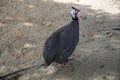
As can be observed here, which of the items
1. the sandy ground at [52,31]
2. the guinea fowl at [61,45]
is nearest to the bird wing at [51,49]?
the guinea fowl at [61,45]

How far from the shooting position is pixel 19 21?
6.57 m

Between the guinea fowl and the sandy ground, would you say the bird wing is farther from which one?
the sandy ground

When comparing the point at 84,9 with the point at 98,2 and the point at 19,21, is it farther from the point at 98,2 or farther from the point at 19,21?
the point at 19,21

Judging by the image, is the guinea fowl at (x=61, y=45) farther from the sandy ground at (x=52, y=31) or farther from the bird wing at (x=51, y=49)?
the sandy ground at (x=52, y=31)

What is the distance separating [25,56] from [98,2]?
103 inches

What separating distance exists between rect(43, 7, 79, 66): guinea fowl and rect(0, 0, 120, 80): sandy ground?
0.40 m

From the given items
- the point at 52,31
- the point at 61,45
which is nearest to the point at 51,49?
the point at 61,45

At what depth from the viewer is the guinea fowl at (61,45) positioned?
15.3 ft

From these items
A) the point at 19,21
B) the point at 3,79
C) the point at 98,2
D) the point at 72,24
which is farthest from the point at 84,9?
the point at 3,79

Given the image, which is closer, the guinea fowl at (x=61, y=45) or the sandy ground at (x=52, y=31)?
the guinea fowl at (x=61, y=45)

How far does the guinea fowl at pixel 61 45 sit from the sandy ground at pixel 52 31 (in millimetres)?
403

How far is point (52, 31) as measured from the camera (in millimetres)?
6152

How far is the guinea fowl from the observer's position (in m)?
4.65

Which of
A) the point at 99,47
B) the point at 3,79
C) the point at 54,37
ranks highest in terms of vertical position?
the point at 54,37
